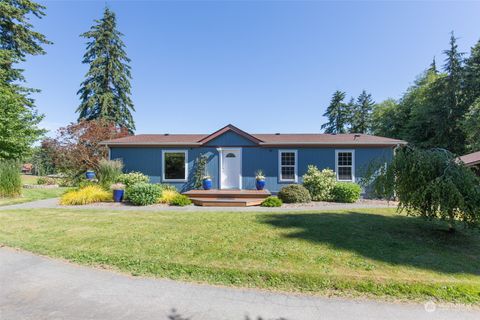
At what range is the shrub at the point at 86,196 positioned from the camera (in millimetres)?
10602

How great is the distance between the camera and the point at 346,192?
38.9 feet

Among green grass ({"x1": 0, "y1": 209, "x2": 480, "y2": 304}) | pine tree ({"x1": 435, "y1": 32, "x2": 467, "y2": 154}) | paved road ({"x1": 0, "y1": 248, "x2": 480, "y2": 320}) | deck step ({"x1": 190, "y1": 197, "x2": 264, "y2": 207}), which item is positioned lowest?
paved road ({"x1": 0, "y1": 248, "x2": 480, "y2": 320})

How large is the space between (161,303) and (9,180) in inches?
547

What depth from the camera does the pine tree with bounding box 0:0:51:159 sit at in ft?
48.8

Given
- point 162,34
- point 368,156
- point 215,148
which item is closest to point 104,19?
point 162,34

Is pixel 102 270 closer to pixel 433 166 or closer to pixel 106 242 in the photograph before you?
pixel 106 242

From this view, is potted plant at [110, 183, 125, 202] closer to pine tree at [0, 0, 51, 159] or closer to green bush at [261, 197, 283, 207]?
green bush at [261, 197, 283, 207]

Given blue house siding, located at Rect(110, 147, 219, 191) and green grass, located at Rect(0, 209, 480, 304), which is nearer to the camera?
green grass, located at Rect(0, 209, 480, 304)

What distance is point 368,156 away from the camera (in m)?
13.6

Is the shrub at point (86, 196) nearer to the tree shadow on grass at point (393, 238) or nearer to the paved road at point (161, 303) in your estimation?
the paved road at point (161, 303)

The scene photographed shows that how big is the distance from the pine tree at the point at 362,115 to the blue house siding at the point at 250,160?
34.8 m

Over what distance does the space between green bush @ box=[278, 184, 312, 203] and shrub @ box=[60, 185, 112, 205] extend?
7845mm

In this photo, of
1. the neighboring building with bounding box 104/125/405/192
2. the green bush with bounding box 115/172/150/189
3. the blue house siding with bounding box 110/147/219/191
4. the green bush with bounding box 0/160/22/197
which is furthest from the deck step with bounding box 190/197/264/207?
the green bush with bounding box 0/160/22/197

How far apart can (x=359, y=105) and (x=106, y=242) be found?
49676 millimetres
